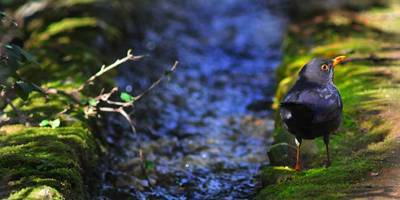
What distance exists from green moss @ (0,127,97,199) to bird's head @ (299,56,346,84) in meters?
2.83

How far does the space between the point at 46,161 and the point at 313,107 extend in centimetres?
294

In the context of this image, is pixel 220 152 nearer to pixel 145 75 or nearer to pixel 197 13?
pixel 145 75

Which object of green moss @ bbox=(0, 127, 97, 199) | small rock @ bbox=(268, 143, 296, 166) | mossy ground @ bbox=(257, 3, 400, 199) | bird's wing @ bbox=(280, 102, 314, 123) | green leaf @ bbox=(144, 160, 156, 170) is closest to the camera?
green moss @ bbox=(0, 127, 97, 199)

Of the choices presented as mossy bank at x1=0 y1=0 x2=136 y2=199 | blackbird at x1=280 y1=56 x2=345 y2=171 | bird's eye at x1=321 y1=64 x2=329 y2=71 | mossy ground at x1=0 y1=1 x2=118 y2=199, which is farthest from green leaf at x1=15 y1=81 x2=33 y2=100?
bird's eye at x1=321 y1=64 x2=329 y2=71

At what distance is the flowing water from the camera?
846 cm

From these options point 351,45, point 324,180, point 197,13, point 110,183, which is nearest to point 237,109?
point 351,45

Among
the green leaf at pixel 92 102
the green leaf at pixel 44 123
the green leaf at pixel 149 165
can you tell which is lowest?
the green leaf at pixel 149 165

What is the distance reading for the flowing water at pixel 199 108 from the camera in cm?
846

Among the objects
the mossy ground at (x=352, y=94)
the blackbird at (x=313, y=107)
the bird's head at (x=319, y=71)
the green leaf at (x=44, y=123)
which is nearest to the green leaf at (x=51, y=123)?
the green leaf at (x=44, y=123)

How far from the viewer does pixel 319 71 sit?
7.00 m

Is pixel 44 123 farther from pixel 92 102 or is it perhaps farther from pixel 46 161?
pixel 46 161

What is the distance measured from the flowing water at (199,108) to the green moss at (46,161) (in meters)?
0.72

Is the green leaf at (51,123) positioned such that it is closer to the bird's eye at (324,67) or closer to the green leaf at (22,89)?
the green leaf at (22,89)

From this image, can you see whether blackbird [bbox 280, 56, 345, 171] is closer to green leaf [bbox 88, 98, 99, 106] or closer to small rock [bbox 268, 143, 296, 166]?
small rock [bbox 268, 143, 296, 166]
